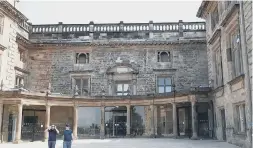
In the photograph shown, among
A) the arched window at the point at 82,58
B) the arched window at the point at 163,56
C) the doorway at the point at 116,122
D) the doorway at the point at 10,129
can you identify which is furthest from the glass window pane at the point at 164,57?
the doorway at the point at 10,129

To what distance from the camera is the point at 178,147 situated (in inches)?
569

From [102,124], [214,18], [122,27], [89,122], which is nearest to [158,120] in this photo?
[102,124]

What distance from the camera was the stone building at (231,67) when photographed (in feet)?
41.1

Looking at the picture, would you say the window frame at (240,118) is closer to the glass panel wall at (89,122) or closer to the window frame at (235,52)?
the window frame at (235,52)

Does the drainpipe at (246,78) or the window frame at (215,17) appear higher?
the window frame at (215,17)

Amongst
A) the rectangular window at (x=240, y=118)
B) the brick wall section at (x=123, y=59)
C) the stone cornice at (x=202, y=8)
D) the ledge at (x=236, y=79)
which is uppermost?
the stone cornice at (x=202, y=8)

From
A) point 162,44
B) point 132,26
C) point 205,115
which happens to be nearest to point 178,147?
point 205,115

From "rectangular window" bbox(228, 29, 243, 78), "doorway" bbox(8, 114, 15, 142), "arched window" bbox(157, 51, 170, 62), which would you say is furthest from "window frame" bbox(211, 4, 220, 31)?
"doorway" bbox(8, 114, 15, 142)

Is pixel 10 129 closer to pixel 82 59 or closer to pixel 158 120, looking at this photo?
pixel 82 59

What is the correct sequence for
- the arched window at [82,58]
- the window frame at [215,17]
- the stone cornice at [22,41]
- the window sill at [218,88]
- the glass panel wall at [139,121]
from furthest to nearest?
1. the arched window at [82,58]
2. the glass panel wall at [139,121]
3. the stone cornice at [22,41]
4. the window frame at [215,17]
5. the window sill at [218,88]

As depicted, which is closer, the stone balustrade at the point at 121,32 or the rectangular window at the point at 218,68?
the rectangular window at the point at 218,68

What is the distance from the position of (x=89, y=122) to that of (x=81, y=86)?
321 centimetres

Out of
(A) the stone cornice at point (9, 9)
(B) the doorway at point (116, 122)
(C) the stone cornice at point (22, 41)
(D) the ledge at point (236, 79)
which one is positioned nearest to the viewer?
(D) the ledge at point (236, 79)

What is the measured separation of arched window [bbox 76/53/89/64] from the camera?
25.6 m
